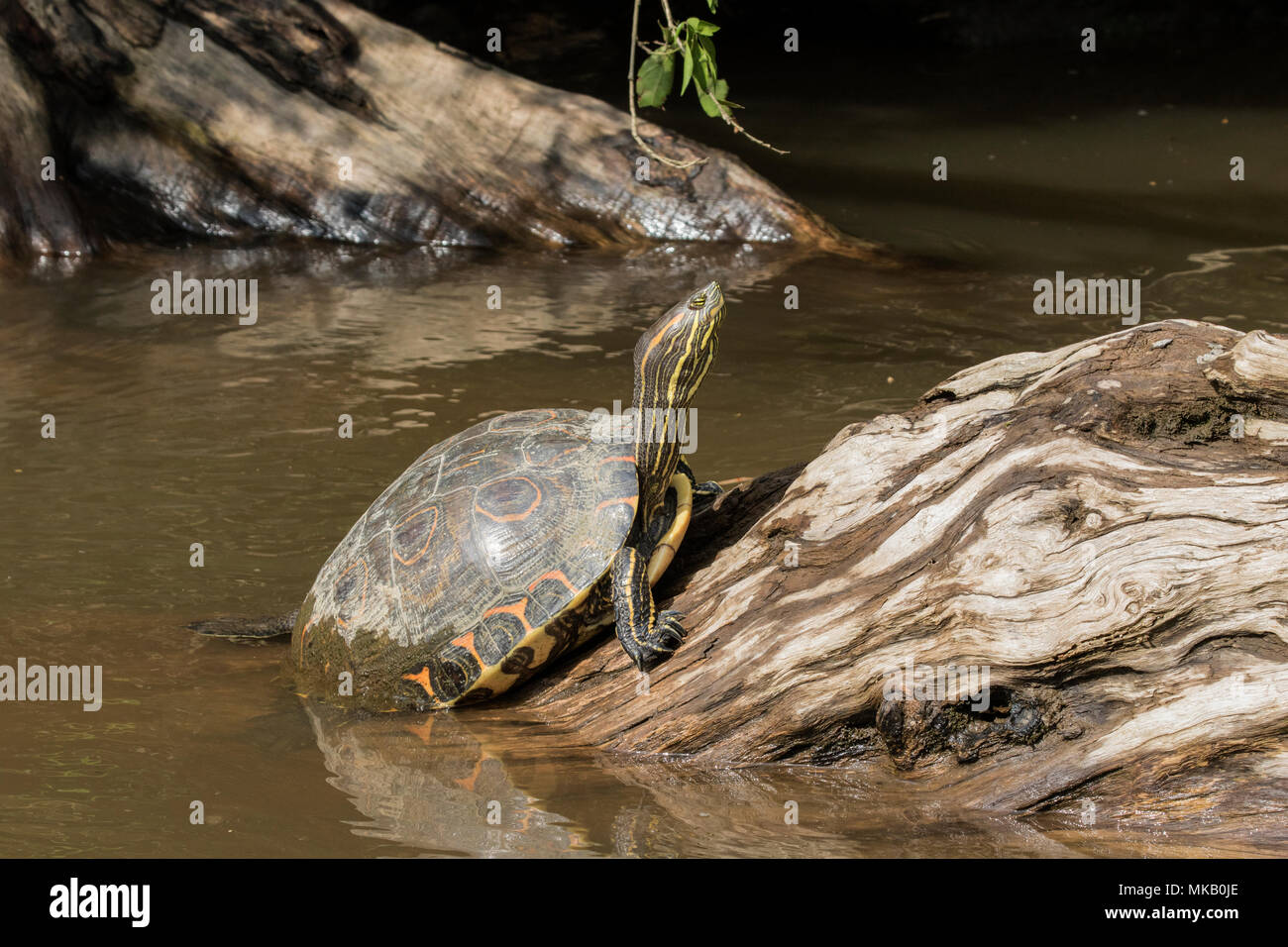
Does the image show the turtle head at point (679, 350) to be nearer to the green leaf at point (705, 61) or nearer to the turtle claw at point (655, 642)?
the green leaf at point (705, 61)

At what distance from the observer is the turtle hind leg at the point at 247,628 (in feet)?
16.7

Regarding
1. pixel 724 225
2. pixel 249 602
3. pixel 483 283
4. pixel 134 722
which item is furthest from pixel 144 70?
pixel 134 722

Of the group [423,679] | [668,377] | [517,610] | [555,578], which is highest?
[668,377]

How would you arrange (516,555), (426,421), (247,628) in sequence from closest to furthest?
(516,555), (247,628), (426,421)

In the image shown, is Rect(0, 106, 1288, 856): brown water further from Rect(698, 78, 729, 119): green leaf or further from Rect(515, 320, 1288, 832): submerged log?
Rect(698, 78, 729, 119): green leaf

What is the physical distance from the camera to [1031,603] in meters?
3.60

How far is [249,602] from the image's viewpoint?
5496mm

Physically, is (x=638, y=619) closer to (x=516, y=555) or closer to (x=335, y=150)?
(x=516, y=555)

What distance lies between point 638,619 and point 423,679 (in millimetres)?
836

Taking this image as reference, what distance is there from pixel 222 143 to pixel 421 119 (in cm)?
172

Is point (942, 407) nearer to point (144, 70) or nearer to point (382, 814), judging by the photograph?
point (382, 814)

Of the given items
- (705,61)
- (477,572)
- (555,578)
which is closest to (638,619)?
(555,578)

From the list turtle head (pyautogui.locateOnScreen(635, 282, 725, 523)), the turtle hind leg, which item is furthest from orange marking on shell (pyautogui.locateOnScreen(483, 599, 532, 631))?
the turtle hind leg

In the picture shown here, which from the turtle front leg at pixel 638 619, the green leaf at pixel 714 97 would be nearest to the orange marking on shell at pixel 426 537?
the turtle front leg at pixel 638 619
